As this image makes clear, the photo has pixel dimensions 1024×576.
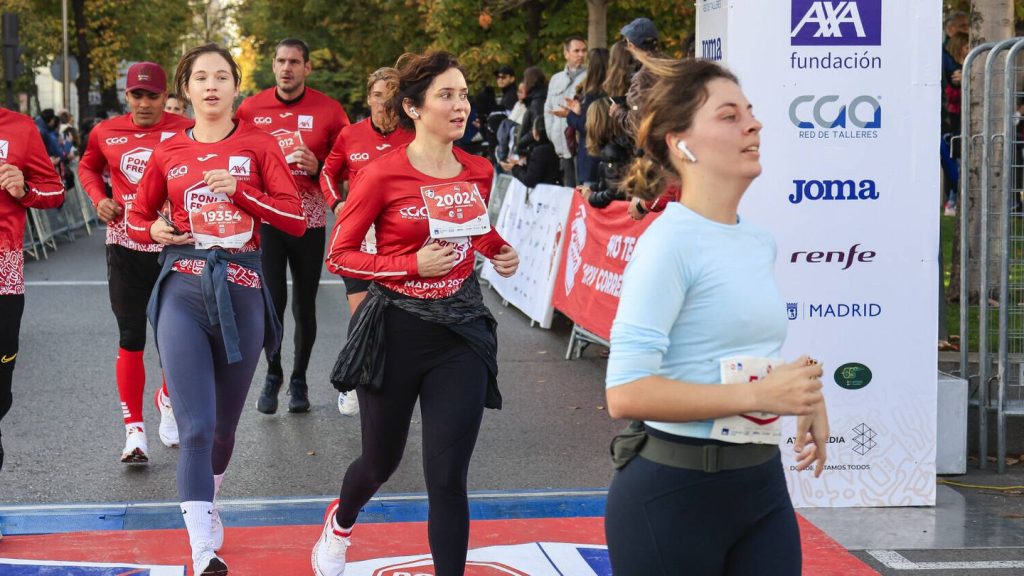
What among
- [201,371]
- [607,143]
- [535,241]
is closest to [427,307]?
[201,371]

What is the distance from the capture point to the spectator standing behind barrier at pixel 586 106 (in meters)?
10.8

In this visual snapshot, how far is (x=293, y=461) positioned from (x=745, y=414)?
4.83m

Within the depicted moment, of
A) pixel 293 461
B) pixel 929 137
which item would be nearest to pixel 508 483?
pixel 293 461

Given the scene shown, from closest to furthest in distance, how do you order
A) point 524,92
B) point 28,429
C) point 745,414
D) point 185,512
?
1. point 745,414
2. point 185,512
3. point 28,429
4. point 524,92

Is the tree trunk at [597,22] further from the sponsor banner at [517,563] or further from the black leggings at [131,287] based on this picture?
the sponsor banner at [517,563]

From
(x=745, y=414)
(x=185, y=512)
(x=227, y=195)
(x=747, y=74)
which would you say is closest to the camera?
(x=745, y=414)

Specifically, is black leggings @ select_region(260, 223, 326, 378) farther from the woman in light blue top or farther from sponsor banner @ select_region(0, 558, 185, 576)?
the woman in light blue top

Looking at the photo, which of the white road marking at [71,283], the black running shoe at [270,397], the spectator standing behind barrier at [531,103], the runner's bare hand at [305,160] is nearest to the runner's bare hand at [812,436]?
the runner's bare hand at [305,160]

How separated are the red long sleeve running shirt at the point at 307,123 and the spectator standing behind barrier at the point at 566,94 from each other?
447cm

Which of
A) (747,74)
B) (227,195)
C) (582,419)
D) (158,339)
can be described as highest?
(747,74)

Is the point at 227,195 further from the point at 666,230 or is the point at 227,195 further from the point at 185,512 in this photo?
the point at 666,230

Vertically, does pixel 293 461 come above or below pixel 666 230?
below

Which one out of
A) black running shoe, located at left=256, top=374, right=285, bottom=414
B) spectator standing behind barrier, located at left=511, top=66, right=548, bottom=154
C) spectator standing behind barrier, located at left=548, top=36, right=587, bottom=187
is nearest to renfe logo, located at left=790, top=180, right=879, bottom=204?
black running shoe, located at left=256, top=374, right=285, bottom=414

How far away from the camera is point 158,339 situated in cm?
552
